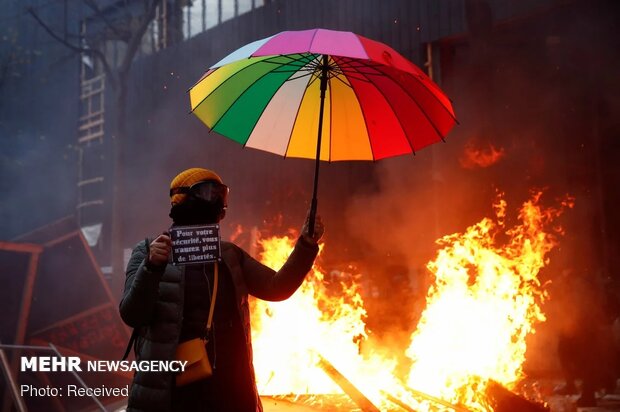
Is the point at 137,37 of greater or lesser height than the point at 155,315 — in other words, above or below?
above

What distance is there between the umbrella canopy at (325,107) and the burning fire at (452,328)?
10.7ft

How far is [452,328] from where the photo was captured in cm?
844

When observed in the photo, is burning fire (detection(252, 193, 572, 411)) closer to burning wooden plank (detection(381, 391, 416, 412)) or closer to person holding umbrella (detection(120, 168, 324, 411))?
burning wooden plank (detection(381, 391, 416, 412))

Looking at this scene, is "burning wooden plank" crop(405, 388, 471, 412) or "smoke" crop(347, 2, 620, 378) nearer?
"burning wooden plank" crop(405, 388, 471, 412)

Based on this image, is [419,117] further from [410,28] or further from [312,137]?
[410,28]

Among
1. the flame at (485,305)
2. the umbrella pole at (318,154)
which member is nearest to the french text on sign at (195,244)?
the umbrella pole at (318,154)

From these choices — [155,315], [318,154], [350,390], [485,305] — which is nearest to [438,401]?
[350,390]

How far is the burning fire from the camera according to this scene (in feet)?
24.4

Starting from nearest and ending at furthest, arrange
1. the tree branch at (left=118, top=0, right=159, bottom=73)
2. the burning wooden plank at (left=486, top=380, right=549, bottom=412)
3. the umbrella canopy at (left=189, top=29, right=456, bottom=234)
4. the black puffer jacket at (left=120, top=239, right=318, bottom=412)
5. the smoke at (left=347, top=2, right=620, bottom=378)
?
1. the black puffer jacket at (left=120, top=239, right=318, bottom=412)
2. the umbrella canopy at (left=189, top=29, right=456, bottom=234)
3. the burning wooden plank at (left=486, top=380, right=549, bottom=412)
4. the smoke at (left=347, top=2, right=620, bottom=378)
5. the tree branch at (left=118, top=0, right=159, bottom=73)

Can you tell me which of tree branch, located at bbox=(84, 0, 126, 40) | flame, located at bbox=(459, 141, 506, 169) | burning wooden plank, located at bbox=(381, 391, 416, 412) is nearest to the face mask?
burning wooden plank, located at bbox=(381, 391, 416, 412)

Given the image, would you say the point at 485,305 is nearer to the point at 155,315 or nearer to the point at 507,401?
the point at 507,401

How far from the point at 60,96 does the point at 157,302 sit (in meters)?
21.8

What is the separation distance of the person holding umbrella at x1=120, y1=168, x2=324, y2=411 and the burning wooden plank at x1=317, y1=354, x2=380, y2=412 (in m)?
3.18

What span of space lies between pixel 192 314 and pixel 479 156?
859 centimetres
